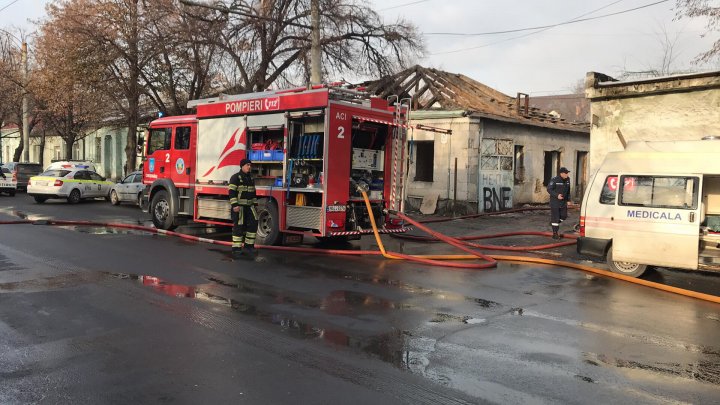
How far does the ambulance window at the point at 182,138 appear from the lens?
1367 cm

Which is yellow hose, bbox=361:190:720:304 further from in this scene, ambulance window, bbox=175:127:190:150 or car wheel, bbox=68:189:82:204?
car wheel, bbox=68:189:82:204

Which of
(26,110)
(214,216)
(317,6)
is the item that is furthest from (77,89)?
(214,216)

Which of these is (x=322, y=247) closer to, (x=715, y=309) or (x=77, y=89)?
(x=715, y=309)

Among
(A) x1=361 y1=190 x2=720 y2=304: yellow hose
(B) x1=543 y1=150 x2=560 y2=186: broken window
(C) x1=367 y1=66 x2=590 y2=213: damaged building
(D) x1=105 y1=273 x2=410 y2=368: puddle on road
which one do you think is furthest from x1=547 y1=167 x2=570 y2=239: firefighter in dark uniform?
(B) x1=543 y1=150 x2=560 y2=186: broken window

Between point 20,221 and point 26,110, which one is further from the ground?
point 26,110

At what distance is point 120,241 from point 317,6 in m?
9.33

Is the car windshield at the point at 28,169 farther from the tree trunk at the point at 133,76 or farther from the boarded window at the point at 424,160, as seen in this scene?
the boarded window at the point at 424,160

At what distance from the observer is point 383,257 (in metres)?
10.6

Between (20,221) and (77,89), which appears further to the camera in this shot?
(77,89)

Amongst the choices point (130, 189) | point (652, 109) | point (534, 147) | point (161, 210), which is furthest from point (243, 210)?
point (534, 147)

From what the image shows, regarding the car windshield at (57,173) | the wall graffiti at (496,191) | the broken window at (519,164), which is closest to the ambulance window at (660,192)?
the wall graffiti at (496,191)

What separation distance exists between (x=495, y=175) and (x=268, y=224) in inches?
410

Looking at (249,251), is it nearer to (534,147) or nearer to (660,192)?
(660,192)

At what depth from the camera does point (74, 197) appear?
22.9 m
